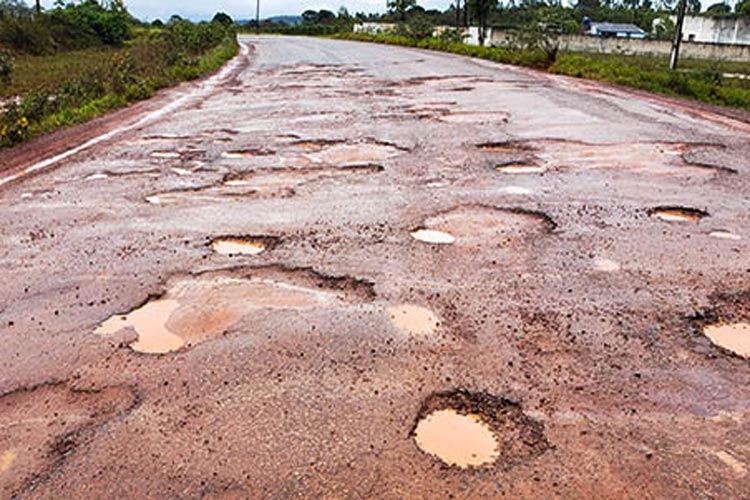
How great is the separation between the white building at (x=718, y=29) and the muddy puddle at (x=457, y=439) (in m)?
51.0

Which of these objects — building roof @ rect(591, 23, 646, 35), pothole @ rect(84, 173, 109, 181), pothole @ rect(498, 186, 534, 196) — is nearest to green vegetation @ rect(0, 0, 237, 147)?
pothole @ rect(84, 173, 109, 181)

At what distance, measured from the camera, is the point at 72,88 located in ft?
38.6

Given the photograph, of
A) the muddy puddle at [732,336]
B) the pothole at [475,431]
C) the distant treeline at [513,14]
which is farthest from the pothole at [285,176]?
the distant treeline at [513,14]

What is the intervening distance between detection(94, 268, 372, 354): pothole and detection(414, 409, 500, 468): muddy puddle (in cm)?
108

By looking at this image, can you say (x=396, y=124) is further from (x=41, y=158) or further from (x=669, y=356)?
(x=669, y=356)

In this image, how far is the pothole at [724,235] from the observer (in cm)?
407

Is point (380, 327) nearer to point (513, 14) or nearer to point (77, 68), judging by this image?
point (77, 68)

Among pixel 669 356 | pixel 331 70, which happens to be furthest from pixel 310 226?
pixel 331 70

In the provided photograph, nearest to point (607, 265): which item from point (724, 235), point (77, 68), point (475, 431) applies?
point (724, 235)

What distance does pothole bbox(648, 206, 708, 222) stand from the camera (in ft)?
14.7

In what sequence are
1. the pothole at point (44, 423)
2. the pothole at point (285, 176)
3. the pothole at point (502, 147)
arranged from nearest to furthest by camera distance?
the pothole at point (44, 423) < the pothole at point (285, 176) < the pothole at point (502, 147)

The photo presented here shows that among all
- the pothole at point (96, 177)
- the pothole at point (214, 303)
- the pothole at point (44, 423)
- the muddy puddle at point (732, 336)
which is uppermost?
the pothole at point (96, 177)

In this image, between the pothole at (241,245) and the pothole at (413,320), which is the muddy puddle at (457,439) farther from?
the pothole at (241,245)

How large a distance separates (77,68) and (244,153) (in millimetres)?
14731
